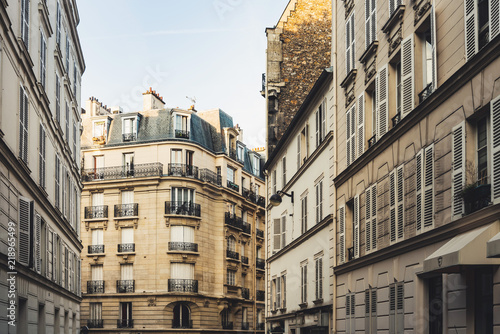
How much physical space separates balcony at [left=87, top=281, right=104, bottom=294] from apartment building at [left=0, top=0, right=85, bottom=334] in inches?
846

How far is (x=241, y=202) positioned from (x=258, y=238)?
4383 mm

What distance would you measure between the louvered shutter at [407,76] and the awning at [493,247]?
18.1ft

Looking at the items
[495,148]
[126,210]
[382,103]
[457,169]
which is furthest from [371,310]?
[126,210]

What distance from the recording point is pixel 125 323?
172ft

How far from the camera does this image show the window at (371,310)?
17641mm

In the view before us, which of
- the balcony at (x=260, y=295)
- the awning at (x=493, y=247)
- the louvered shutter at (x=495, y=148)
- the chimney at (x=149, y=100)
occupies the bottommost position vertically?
the balcony at (x=260, y=295)

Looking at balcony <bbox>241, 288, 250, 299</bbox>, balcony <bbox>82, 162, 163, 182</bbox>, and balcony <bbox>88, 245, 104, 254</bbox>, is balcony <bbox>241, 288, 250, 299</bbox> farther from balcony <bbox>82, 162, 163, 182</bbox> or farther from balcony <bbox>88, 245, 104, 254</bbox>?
balcony <bbox>82, 162, 163, 182</bbox>


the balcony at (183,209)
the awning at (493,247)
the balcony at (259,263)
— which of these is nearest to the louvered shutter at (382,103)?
the awning at (493,247)

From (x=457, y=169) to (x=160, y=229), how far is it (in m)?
41.9

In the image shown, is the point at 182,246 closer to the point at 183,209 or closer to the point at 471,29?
the point at 183,209

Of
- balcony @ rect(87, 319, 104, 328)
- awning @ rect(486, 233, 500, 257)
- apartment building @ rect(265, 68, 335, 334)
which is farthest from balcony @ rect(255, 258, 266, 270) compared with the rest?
awning @ rect(486, 233, 500, 257)

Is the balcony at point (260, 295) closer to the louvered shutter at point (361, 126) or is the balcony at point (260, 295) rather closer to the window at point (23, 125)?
the louvered shutter at point (361, 126)

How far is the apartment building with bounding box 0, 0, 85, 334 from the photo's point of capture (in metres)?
16.2

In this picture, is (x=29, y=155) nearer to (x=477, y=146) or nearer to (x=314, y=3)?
(x=477, y=146)
